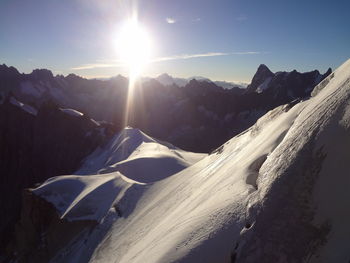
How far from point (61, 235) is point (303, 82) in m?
159

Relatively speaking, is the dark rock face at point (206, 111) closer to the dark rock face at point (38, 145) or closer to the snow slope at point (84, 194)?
the dark rock face at point (38, 145)

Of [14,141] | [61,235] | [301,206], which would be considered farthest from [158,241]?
[14,141]

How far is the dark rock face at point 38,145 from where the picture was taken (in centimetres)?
8094

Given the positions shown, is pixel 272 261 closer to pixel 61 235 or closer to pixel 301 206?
pixel 301 206

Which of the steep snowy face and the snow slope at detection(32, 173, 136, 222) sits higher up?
the steep snowy face

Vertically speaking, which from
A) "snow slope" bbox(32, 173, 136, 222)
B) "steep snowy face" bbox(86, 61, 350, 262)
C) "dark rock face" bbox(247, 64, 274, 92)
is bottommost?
"snow slope" bbox(32, 173, 136, 222)

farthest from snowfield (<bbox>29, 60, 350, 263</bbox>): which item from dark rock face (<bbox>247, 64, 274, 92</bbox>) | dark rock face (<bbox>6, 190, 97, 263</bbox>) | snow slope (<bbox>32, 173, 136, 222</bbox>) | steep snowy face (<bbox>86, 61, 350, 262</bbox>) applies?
dark rock face (<bbox>247, 64, 274, 92</bbox>)

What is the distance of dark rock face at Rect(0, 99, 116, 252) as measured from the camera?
266ft

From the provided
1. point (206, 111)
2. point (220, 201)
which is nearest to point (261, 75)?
point (206, 111)

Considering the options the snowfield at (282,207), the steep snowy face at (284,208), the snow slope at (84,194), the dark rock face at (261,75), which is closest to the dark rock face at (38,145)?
the snow slope at (84,194)

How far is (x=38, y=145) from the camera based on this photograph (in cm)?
8956

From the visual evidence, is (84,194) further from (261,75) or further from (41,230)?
(261,75)

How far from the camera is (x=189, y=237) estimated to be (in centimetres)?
1041

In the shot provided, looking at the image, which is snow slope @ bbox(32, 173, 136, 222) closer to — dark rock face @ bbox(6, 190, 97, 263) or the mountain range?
the mountain range
